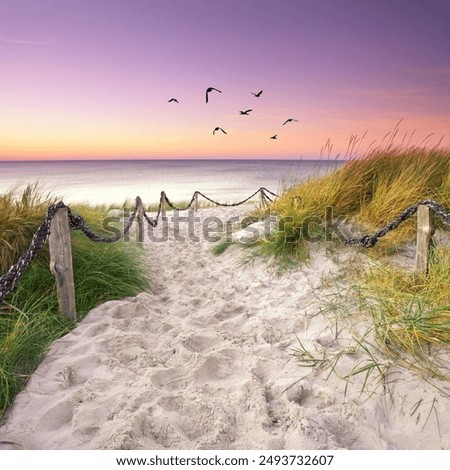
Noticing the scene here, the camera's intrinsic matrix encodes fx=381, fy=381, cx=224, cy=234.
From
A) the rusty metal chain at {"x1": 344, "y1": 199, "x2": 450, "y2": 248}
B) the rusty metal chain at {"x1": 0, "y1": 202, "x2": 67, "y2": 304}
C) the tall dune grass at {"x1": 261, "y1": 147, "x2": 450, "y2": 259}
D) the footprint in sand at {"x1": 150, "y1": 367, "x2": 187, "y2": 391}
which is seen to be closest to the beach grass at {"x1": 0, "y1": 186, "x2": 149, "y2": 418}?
the rusty metal chain at {"x1": 0, "y1": 202, "x2": 67, "y2": 304}

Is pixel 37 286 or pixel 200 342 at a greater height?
pixel 37 286

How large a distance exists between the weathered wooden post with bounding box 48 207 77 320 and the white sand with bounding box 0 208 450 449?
205 millimetres

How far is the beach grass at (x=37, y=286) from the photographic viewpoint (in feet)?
7.97

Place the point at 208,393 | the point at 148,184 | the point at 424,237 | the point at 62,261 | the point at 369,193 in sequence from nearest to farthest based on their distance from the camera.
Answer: the point at 208,393, the point at 62,261, the point at 424,237, the point at 369,193, the point at 148,184

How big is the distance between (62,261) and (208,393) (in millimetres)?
1595

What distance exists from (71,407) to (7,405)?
0.35m

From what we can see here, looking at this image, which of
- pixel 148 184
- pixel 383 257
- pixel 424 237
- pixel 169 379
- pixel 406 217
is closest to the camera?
pixel 169 379

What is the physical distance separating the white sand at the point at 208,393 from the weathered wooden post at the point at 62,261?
0.21 meters

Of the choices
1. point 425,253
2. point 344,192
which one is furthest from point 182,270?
point 425,253

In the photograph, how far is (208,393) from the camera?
2188 mm

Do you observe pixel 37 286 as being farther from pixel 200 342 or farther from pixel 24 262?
pixel 200 342

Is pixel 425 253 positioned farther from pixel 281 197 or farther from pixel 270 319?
pixel 281 197

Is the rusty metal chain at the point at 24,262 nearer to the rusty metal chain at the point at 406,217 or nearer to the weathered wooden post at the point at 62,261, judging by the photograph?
the weathered wooden post at the point at 62,261

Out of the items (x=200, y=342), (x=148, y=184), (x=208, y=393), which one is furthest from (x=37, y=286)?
(x=148, y=184)
